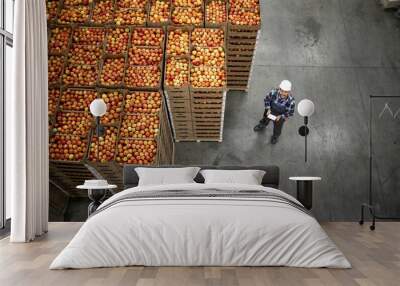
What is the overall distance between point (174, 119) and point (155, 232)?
12.9 ft

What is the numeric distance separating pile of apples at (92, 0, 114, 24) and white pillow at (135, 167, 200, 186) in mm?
2293

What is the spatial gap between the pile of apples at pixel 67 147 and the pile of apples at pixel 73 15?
5.10 ft

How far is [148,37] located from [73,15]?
1053 millimetres

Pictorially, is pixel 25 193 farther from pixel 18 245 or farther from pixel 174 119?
pixel 174 119

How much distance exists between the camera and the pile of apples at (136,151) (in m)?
7.02

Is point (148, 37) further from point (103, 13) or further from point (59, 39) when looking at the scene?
point (59, 39)

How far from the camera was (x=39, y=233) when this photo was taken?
5891 millimetres

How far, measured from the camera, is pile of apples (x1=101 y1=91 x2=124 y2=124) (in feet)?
23.8

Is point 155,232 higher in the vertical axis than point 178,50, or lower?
lower

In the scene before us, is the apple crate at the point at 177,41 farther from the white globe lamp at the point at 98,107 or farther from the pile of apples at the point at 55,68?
the pile of apples at the point at 55,68

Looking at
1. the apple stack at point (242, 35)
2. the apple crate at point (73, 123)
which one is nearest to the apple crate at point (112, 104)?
the apple crate at point (73, 123)

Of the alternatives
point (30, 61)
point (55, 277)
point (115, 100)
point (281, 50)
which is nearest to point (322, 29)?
point (281, 50)

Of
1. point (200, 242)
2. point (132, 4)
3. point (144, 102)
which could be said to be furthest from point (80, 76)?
point (200, 242)

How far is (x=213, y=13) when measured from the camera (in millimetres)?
7500
